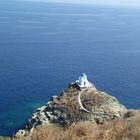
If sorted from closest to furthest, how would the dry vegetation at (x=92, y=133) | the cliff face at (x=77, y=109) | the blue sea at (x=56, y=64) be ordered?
the dry vegetation at (x=92, y=133)
the cliff face at (x=77, y=109)
the blue sea at (x=56, y=64)

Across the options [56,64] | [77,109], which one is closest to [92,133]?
[77,109]

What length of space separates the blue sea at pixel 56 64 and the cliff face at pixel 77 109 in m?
5.79

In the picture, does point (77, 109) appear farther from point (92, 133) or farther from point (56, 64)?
point (56, 64)

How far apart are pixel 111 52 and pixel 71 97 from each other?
→ 6670 cm

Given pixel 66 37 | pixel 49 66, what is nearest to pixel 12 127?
pixel 49 66

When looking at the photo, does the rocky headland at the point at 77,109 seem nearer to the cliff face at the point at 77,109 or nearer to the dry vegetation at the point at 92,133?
the cliff face at the point at 77,109

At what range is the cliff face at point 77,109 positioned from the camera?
53938 mm

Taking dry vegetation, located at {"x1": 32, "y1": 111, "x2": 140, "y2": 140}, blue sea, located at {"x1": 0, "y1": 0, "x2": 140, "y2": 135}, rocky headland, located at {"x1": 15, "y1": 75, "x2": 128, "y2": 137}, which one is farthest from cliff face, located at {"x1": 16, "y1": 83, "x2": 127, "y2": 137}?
dry vegetation, located at {"x1": 32, "y1": 111, "x2": 140, "y2": 140}

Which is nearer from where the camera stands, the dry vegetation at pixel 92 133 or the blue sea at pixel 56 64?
the dry vegetation at pixel 92 133

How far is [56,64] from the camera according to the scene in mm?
103000

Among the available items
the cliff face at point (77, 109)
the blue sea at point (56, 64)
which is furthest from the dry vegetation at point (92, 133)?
the blue sea at point (56, 64)

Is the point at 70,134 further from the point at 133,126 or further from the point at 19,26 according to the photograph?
the point at 19,26

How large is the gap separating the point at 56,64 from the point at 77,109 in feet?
155

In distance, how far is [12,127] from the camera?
60469mm
